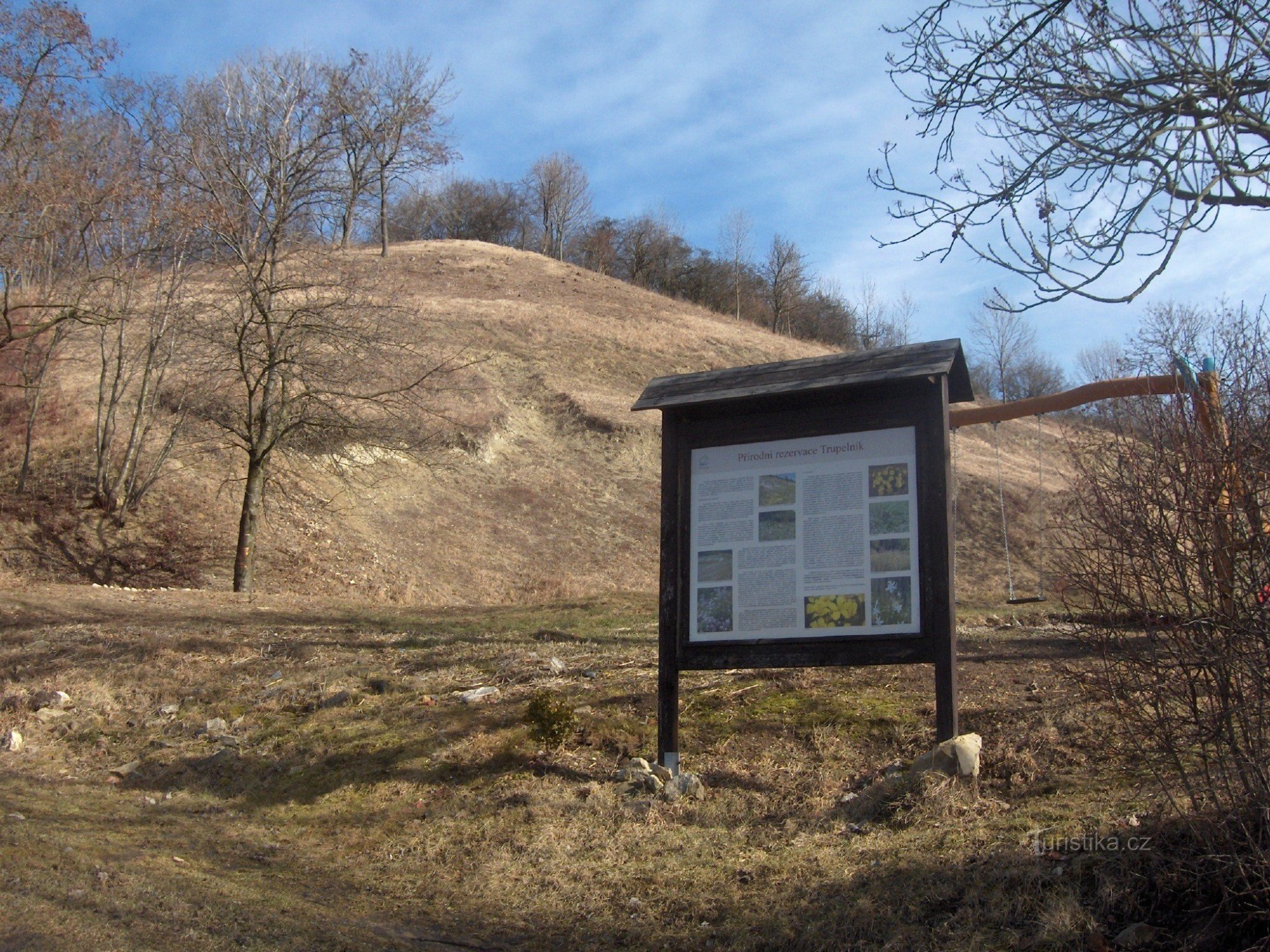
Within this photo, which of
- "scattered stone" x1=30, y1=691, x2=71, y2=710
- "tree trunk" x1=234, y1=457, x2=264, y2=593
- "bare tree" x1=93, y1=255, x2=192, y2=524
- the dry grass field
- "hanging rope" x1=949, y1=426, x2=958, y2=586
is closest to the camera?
the dry grass field

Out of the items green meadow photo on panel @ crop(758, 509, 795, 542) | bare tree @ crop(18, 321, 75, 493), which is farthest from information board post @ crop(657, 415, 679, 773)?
bare tree @ crop(18, 321, 75, 493)

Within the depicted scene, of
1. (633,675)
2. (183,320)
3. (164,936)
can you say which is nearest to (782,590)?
(633,675)

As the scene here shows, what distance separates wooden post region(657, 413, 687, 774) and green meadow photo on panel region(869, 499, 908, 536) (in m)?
1.54

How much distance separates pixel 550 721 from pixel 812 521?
106 inches

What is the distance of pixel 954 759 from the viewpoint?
659cm

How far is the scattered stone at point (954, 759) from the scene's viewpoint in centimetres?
657

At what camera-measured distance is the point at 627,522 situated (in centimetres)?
2820

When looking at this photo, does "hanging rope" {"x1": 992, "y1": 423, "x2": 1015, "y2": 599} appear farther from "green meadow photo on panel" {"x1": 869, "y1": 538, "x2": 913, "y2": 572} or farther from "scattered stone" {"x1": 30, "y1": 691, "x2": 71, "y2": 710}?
"scattered stone" {"x1": 30, "y1": 691, "x2": 71, "y2": 710}

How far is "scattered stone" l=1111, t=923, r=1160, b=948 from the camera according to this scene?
4336 mm

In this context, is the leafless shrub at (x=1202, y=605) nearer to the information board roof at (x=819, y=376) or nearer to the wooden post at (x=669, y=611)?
the information board roof at (x=819, y=376)

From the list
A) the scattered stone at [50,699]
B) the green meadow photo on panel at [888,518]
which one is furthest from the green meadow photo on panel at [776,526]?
the scattered stone at [50,699]

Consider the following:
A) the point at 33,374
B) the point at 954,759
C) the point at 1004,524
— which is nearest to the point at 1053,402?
the point at 1004,524

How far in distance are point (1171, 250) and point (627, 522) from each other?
74.3ft

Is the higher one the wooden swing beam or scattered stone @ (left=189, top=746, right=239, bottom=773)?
the wooden swing beam
